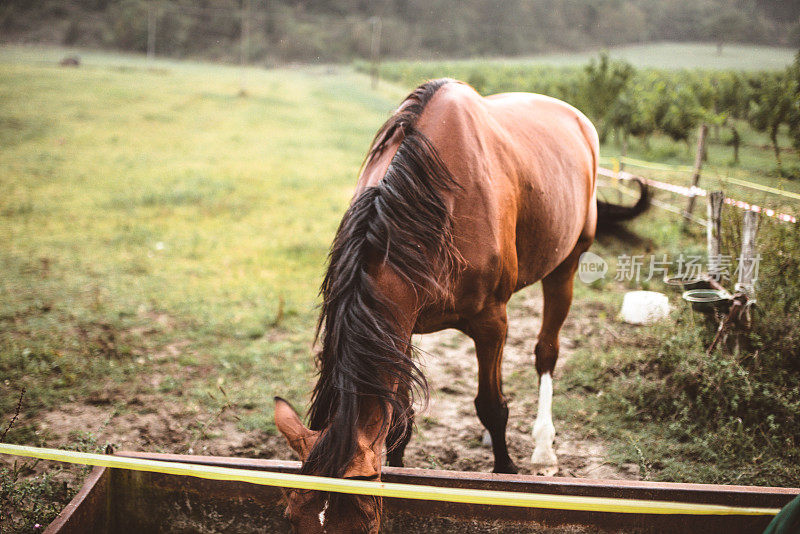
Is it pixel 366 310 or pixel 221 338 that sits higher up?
pixel 366 310

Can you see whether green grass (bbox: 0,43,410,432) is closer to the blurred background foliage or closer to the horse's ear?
the horse's ear

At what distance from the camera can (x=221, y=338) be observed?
4504 mm

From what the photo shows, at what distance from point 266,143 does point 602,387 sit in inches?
523

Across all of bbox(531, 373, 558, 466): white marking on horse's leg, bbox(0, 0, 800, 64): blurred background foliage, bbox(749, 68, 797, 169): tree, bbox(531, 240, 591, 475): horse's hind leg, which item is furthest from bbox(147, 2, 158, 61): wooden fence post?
bbox(531, 373, 558, 466): white marking on horse's leg

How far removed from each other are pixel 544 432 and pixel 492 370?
0.87 m

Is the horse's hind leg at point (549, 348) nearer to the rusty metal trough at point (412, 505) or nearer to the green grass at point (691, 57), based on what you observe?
the rusty metal trough at point (412, 505)

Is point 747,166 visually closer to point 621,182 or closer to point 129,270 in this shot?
point 621,182

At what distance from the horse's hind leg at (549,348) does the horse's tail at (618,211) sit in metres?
0.80

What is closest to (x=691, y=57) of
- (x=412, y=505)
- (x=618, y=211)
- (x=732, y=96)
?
(x=732, y=96)

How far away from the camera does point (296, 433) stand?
1.45 metres

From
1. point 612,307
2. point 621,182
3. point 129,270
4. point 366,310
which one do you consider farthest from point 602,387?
point 621,182

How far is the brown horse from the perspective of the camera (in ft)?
4.64

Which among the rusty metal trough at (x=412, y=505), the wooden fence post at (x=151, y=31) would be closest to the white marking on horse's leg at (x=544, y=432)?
the rusty metal trough at (x=412, y=505)

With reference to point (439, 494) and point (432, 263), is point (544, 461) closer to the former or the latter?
point (432, 263)
